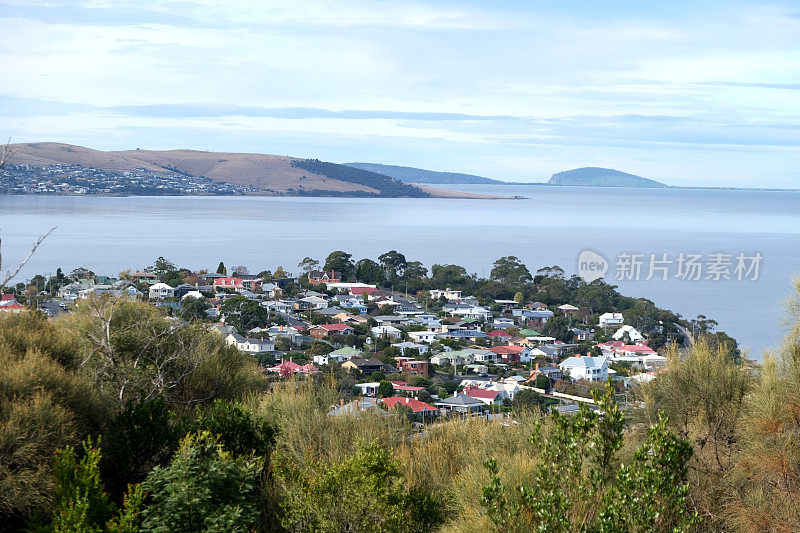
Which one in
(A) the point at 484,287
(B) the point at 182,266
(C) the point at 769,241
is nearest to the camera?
(A) the point at 484,287

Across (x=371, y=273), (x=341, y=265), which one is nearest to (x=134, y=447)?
(x=371, y=273)

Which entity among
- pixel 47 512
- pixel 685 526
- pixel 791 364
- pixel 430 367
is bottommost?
pixel 430 367

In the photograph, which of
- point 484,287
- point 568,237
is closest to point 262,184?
point 568,237

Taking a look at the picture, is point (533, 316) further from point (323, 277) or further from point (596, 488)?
point (596, 488)

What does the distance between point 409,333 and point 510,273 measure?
15.1m

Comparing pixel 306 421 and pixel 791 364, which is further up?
pixel 791 364

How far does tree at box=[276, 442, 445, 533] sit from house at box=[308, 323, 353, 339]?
25194 mm

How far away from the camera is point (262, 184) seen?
151375 millimetres

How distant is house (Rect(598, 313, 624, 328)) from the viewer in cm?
3584

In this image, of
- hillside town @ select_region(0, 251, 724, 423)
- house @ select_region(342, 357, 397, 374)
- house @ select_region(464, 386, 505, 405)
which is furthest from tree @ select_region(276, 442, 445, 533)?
house @ select_region(342, 357, 397, 374)

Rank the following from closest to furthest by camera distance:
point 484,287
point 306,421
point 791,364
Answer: point 791,364, point 306,421, point 484,287

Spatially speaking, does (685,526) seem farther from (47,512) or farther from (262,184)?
(262,184)

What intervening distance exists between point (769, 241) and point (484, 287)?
3546 centimetres

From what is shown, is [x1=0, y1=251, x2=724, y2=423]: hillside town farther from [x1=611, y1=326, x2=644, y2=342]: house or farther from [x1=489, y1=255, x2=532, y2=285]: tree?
[x1=489, y1=255, x2=532, y2=285]: tree
